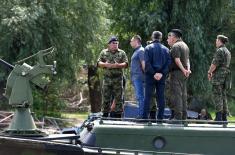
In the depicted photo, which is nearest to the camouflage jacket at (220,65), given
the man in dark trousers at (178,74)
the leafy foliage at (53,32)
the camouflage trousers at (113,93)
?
the man in dark trousers at (178,74)

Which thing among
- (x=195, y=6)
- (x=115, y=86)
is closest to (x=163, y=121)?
(x=115, y=86)

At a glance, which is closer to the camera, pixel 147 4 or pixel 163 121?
pixel 163 121

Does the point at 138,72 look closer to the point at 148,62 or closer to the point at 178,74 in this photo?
the point at 178,74

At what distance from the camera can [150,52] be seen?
10.9m

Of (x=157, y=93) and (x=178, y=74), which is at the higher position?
(x=178, y=74)

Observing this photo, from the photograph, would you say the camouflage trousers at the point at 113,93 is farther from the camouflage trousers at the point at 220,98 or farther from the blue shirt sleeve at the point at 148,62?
the camouflage trousers at the point at 220,98

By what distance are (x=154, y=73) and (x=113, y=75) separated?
129 centimetres

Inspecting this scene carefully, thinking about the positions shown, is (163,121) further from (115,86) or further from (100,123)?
(115,86)

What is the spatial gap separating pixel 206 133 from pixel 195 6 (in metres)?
14.2

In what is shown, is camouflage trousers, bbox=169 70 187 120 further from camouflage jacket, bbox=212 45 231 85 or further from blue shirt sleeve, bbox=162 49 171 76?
camouflage jacket, bbox=212 45 231 85

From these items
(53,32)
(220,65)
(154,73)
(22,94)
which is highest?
(53,32)

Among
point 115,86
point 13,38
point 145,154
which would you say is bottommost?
point 145,154

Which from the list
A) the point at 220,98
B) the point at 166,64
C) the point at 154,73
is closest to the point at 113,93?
the point at 154,73

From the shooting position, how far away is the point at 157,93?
36.2ft
